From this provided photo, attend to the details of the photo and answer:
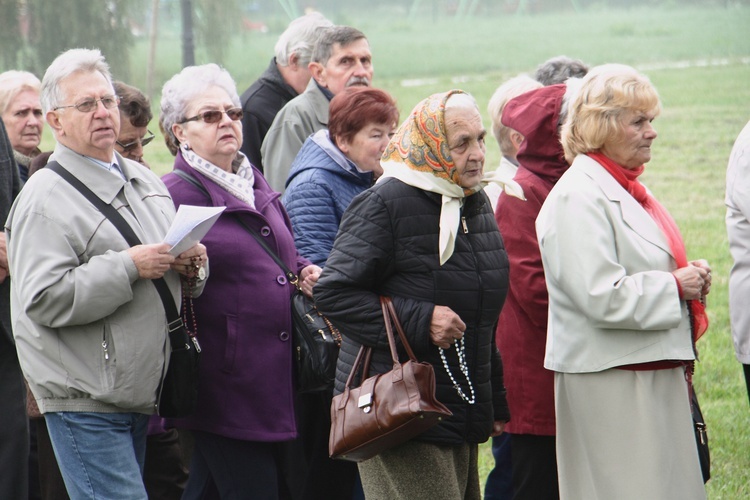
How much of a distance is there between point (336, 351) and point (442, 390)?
695 mm

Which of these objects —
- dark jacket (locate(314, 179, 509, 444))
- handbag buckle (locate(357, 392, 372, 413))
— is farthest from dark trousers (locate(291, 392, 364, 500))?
handbag buckle (locate(357, 392, 372, 413))

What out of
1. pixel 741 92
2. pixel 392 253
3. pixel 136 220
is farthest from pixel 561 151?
pixel 741 92

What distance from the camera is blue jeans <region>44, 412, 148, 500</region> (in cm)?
362

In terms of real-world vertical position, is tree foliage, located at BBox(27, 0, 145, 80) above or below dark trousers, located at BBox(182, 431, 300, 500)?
above

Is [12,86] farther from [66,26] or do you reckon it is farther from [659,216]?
[66,26]

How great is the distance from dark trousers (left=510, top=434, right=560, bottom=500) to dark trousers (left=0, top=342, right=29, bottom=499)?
6.64 ft

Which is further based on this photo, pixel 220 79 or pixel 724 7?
pixel 724 7

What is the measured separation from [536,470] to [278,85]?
2977mm

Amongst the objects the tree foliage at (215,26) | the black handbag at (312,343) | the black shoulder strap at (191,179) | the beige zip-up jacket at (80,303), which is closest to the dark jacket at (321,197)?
the black handbag at (312,343)

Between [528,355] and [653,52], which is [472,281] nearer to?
[528,355]

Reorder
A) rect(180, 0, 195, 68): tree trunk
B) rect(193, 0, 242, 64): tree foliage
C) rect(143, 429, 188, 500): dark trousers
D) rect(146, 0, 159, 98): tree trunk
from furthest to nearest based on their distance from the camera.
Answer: rect(193, 0, 242, 64): tree foliage < rect(146, 0, 159, 98): tree trunk < rect(180, 0, 195, 68): tree trunk < rect(143, 429, 188, 500): dark trousers

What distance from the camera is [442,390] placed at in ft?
11.9

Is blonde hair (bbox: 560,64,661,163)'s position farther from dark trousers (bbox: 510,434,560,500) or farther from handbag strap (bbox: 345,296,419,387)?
dark trousers (bbox: 510,434,560,500)

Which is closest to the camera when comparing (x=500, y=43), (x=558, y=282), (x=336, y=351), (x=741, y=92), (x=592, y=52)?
(x=558, y=282)
